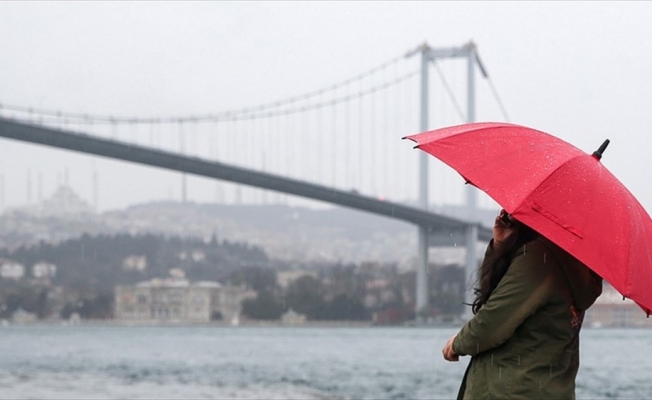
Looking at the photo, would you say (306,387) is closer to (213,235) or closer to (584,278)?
(584,278)

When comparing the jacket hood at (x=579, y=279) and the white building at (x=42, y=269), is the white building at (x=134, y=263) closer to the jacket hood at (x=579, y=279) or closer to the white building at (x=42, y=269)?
the white building at (x=42, y=269)

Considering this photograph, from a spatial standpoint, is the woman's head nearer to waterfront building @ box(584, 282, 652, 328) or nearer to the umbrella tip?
the umbrella tip

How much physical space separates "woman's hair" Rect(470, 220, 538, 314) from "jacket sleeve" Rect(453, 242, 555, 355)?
0.15 ft

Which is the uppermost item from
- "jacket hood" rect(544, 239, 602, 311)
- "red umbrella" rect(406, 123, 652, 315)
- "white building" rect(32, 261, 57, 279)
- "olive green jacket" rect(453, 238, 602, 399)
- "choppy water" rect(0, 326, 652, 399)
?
"white building" rect(32, 261, 57, 279)

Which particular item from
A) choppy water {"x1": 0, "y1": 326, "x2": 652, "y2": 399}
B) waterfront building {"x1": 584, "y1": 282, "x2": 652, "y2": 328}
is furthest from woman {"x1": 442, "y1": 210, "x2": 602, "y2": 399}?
waterfront building {"x1": 584, "y1": 282, "x2": 652, "y2": 328}

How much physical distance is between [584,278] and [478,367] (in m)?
0.25

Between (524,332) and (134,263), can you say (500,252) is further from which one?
(134,263)

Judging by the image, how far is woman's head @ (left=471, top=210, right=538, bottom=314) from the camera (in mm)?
2344

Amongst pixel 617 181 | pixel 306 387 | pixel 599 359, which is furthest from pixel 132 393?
pixel 599 359

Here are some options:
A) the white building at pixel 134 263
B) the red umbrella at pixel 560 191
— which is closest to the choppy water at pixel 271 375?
the red umbrella at pixel 560 191

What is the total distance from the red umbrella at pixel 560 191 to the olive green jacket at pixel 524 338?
0.32 feet

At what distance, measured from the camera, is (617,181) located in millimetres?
2639

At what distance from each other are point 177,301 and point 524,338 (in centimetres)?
5491

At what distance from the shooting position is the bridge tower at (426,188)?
108 feet
